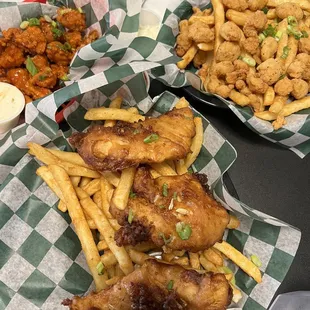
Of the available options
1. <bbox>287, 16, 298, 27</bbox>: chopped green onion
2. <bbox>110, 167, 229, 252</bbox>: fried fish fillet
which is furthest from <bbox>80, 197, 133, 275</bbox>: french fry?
<bbox>287, 16, 298, 27</bbox>: chopped green onion

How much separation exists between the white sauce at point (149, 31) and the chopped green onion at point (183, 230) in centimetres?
138

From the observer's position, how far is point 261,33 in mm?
2934

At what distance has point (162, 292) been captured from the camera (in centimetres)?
207

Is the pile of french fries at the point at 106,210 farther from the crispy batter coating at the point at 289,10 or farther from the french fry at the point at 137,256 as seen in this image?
the crispy batter coating at the point at 289,10

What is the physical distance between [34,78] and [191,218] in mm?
1364

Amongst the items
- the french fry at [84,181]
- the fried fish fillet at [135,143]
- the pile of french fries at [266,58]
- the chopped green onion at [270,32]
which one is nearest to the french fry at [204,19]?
the pile of french fries at [266,58]

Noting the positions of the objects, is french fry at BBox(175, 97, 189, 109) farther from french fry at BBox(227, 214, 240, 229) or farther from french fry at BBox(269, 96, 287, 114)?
french fry at BBox(227, 214, 240, 229)

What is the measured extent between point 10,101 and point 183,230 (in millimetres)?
1363

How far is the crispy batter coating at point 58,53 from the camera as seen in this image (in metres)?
2.91

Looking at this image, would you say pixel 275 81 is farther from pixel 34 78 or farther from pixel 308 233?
pixel 34 78

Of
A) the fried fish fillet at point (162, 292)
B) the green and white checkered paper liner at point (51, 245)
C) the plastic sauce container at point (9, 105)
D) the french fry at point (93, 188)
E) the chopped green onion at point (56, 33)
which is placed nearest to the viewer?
the fried fish fillet at point (162, 292)

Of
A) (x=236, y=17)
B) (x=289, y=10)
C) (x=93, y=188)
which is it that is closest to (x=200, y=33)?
(x=236, y=17)

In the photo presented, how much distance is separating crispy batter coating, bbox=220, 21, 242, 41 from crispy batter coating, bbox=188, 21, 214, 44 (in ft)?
0.26

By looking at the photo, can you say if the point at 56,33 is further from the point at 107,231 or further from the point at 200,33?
the point at 107,231
